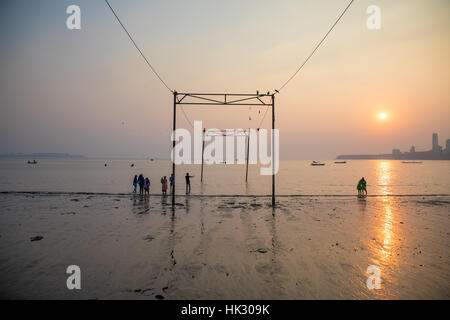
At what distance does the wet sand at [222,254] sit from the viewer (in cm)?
604

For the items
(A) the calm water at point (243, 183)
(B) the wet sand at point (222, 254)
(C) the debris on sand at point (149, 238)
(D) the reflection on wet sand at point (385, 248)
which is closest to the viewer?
(B) the wet sand at point (222, 254)

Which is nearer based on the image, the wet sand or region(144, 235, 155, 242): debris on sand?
the wet sand

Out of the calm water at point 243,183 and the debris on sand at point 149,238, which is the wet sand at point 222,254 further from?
the calm water at point 243,183

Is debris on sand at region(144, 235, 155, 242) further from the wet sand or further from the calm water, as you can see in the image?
the calm water

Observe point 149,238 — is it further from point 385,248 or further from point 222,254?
point 385,248

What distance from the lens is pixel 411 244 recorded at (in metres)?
9.75

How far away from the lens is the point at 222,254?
8.51m

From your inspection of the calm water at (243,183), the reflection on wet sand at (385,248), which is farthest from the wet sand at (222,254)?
the calm water at (243,183)

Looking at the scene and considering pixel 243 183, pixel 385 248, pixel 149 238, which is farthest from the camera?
pixel 243 183

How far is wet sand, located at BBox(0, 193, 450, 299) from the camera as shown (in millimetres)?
6035

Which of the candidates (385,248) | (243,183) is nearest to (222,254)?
(385,248)

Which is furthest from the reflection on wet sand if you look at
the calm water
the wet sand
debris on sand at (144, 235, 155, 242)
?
the calm water
